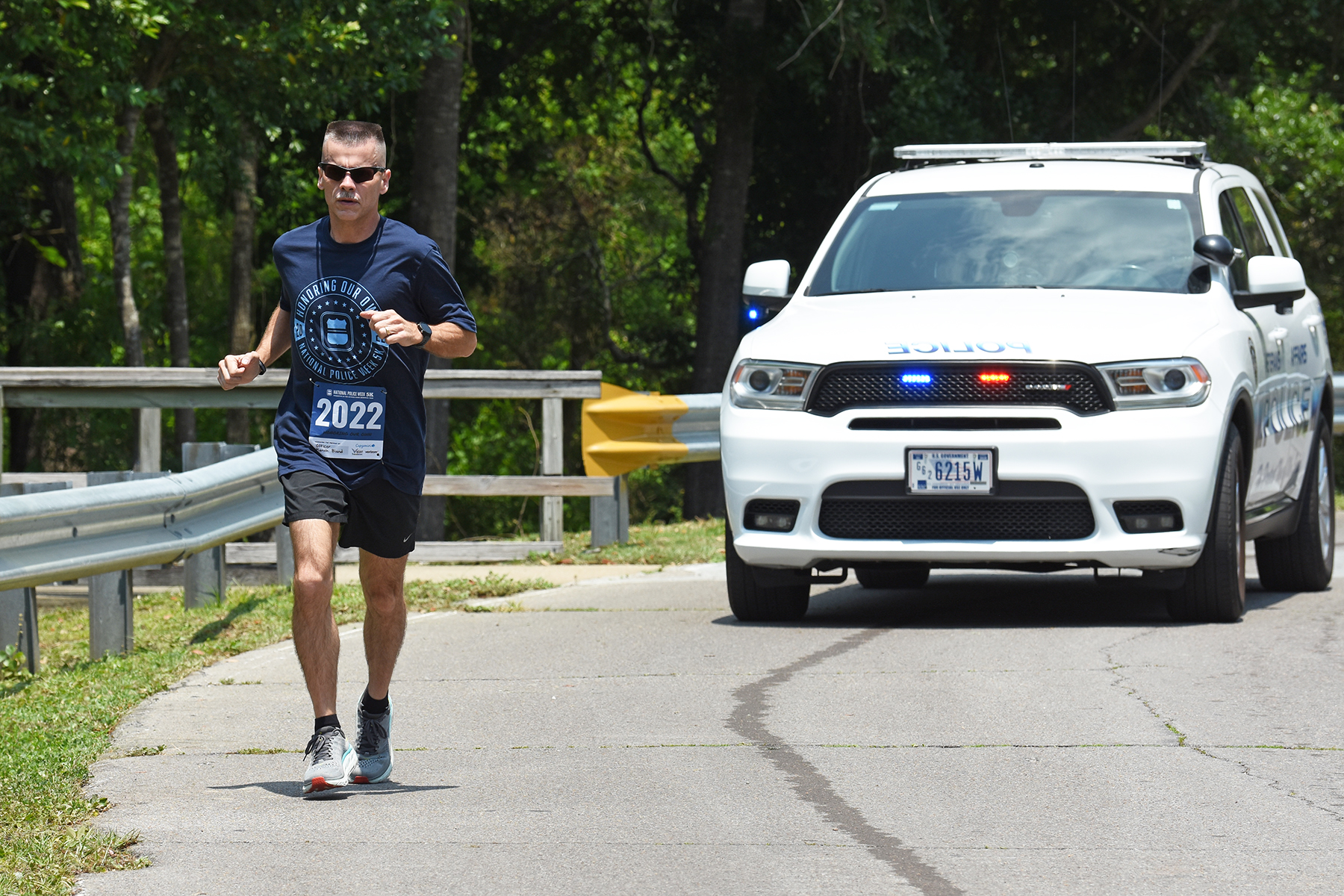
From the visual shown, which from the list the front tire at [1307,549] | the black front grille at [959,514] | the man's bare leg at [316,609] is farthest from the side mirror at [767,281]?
the man's bare leg at [316,609]

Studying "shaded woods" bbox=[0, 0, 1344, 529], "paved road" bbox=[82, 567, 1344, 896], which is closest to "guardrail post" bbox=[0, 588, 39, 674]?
"paved road" bbox=[82, 567, 1344, 896]

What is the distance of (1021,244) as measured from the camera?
30.4 feet

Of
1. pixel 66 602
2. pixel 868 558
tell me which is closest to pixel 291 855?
pixel 868 558

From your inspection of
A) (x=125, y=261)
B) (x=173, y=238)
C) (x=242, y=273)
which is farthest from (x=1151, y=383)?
(x=242, y=273)

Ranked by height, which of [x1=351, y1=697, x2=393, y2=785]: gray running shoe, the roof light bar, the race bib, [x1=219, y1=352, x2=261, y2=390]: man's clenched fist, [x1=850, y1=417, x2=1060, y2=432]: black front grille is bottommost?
[x1=351, y1=697, x2=393, y2=785]: gray running shoe

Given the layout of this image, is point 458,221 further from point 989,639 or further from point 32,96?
point 989,639

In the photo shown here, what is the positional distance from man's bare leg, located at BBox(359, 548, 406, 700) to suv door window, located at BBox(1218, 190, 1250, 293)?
16.3ft

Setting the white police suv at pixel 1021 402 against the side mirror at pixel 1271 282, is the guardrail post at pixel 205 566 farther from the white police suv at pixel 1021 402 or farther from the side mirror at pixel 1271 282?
the side mirror at pixel 1271 282

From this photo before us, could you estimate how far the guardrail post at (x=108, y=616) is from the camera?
8.30 metres

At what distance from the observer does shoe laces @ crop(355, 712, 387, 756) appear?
566cm

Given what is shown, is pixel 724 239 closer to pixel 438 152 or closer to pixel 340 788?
pixel 438 152

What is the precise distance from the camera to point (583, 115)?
29.2 meters

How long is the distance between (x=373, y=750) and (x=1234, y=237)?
225 inches

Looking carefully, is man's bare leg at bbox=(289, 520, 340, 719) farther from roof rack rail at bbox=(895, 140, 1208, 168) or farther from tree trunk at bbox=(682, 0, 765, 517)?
tree trunk at bbox=(682, 0, 765, 517)
